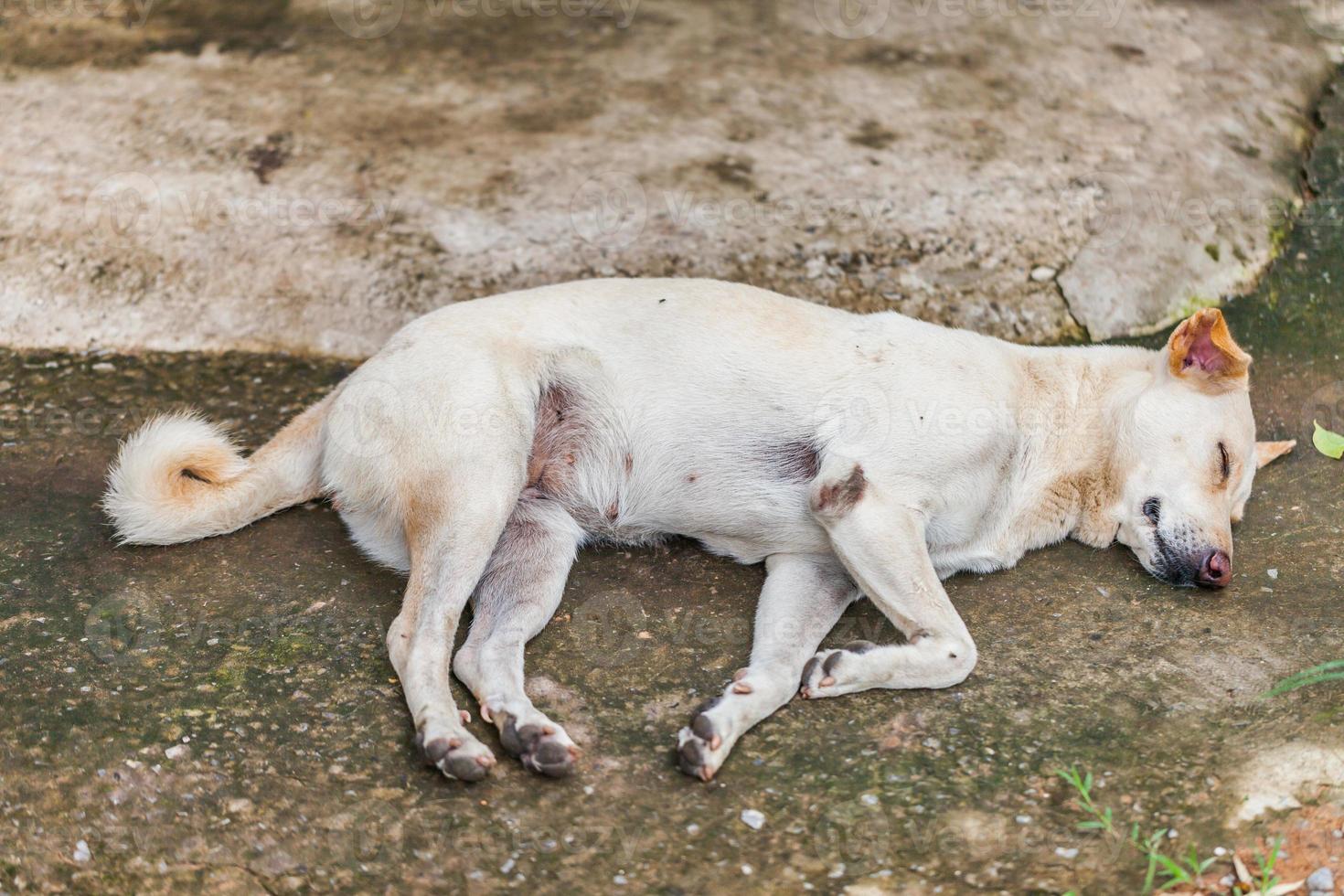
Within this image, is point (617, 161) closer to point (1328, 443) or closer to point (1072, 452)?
point (1072, 452)

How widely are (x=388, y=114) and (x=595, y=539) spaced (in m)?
2.88

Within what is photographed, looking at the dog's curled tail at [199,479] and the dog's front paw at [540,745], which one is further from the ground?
the dog's front paw at [540,745]

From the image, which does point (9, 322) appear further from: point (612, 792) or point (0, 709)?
point (612, 792)

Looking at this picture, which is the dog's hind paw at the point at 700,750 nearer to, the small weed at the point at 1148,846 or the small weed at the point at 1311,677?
the small weed at the point at 1148,846

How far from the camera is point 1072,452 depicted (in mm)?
4195

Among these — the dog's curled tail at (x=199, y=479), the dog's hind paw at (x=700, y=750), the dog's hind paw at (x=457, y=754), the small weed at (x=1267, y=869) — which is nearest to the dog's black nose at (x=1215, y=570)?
the small weed at (x=1267, y=869)

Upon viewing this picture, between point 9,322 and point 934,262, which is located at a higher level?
point 934,262

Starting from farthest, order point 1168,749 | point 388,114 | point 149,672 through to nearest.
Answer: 1. point 388,114
2. point 149,672
3. point 1168,749

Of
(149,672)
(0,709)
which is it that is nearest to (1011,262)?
(149,672)

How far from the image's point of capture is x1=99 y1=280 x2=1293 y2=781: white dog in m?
3.84

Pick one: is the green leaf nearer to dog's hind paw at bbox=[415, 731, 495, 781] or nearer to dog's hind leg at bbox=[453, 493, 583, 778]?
dog's hind leg at bbox=[453, 493, 583, 778]

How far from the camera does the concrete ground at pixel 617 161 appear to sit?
5543 millimetres

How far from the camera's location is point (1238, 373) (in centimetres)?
412

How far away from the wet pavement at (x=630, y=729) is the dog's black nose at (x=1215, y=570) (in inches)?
3.1
